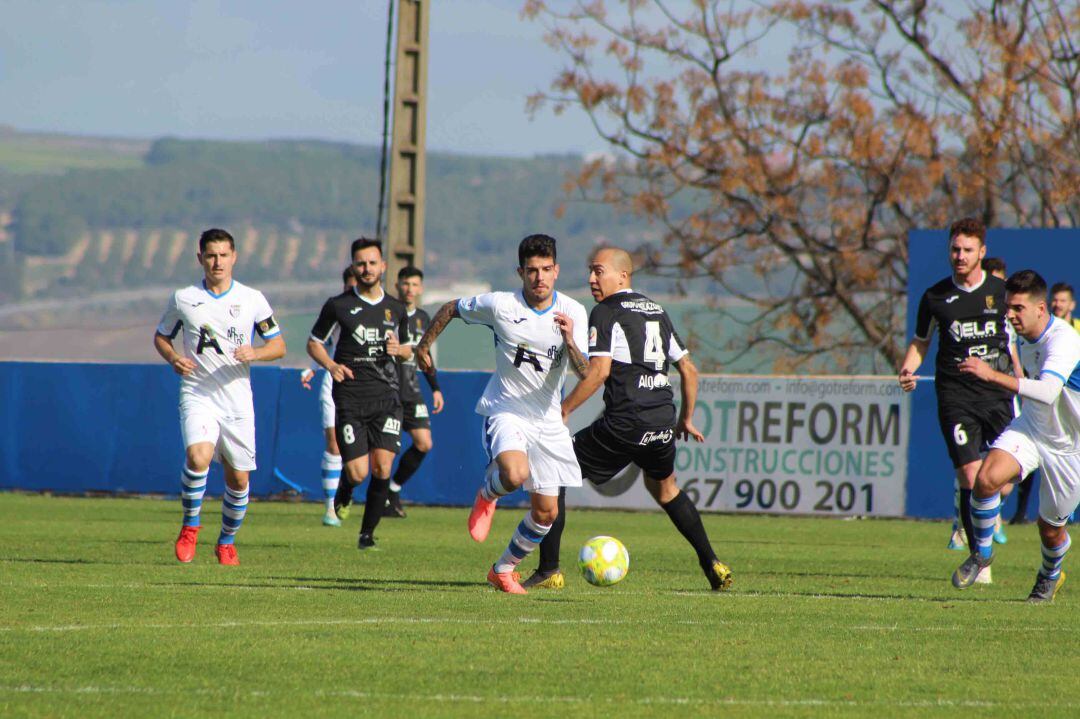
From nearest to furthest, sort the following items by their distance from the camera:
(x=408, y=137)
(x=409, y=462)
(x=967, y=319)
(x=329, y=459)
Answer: (x=967, y=319)
(x=409, y=462)
(x=329, y=459)
(x=408, y=137)

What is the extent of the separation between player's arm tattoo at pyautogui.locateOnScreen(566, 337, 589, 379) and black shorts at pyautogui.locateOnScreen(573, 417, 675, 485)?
336 mm

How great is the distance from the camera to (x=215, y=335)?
11500 mm

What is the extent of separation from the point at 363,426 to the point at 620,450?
4.51 meters

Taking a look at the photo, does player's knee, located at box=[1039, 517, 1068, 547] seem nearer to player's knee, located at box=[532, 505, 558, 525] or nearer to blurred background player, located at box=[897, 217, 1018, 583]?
blurred background player, located at box=[897, 217, 1018, 583]

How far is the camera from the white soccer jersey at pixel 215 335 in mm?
11477

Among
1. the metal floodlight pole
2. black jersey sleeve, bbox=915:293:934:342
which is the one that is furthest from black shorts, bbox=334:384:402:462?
the metal floodlight pole

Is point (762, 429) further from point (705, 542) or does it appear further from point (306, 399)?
point (705, 542)

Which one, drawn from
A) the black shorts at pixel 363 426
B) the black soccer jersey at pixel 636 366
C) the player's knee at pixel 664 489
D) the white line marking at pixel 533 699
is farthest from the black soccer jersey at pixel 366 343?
the white line marking at pixel 533 699

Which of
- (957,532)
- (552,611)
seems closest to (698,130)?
(957,532)

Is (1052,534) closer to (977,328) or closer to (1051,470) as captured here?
(1051,470)

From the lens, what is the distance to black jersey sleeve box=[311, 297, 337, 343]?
533 inches

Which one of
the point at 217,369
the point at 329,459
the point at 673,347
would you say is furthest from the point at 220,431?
the point at 329,459

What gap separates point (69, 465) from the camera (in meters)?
22.4

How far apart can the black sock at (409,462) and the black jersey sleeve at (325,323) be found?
339 cm
